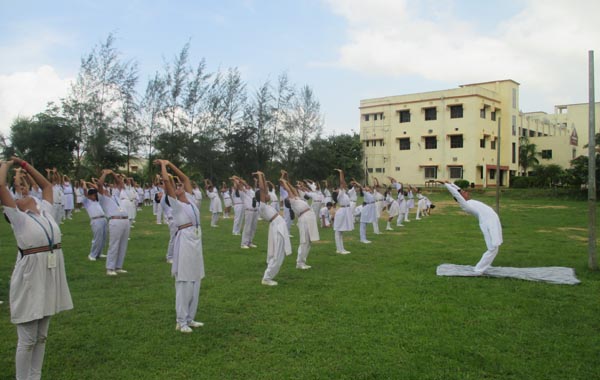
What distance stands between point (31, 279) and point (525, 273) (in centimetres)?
881

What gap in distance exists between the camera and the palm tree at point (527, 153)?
54875mm

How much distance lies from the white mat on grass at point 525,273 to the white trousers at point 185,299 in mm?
5440

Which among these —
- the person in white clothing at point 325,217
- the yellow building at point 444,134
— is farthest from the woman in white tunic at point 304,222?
the yellow building at point 444,134

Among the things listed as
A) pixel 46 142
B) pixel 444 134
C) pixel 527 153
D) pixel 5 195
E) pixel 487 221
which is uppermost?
pixel 444 134

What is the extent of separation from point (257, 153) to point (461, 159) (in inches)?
848

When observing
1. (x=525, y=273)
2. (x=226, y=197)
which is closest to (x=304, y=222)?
(x=525, y=273)

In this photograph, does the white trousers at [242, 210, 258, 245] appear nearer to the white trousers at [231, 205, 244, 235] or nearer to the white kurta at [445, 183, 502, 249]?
the white trousers at [231, 205, 244, 235]

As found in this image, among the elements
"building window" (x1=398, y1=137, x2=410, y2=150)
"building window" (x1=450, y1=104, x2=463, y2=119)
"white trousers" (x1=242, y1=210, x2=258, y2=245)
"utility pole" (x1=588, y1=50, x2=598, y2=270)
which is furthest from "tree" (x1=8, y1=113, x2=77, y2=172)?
"building window" (x1=450, y1=104, x2=463, y2=119)

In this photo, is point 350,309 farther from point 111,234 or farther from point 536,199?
point 536,199

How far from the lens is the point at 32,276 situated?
441 centimetres

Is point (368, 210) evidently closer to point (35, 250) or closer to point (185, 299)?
point (185, 299)

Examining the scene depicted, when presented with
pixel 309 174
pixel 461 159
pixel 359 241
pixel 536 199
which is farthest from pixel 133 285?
pixel 461 159

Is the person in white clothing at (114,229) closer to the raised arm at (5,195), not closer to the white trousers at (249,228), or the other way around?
the white trousers at (249,228)

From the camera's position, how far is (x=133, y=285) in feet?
28.9
